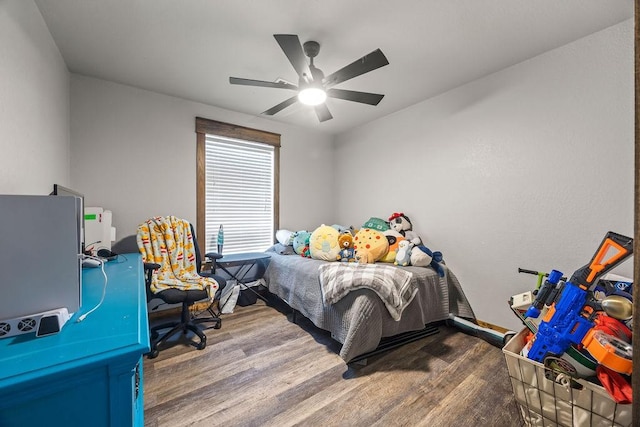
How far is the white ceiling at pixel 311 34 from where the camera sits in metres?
1.60

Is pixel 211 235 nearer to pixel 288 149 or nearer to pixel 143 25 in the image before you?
pixel 288 149

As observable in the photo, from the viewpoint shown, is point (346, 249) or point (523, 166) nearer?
point (523, 166)

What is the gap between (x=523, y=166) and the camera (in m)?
2.20

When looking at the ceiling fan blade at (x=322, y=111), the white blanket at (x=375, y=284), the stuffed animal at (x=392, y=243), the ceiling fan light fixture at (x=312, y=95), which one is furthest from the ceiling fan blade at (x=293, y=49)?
the stuffed animal at (x=392, y=243)

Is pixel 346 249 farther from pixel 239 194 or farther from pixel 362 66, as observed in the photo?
pixel 362 66

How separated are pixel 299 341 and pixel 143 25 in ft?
9.12

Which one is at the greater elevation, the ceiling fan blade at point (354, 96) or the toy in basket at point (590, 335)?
the ceiling fan blade at point (354, 96)

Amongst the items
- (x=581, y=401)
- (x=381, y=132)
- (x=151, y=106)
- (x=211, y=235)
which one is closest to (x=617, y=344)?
(x=581, y=401)

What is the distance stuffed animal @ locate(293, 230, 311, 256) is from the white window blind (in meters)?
0.56

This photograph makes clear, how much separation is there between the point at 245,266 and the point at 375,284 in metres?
2.04

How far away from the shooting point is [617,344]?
3.04 ft

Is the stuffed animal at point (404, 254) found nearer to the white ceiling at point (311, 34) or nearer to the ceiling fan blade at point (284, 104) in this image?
the white ceiling at point (311, 34)

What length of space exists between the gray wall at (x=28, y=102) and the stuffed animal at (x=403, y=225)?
316 centimetres

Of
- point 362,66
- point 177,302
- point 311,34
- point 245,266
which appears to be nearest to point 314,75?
point 311,34
